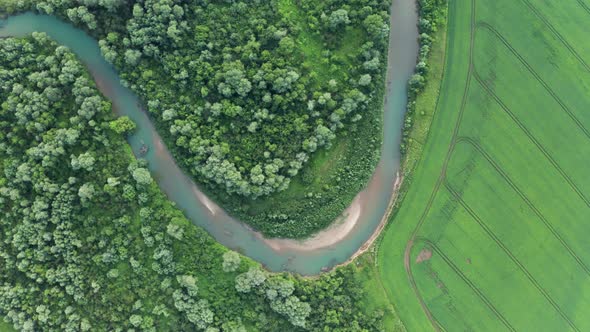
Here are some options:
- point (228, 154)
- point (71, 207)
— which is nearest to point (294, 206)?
point (228, 154)

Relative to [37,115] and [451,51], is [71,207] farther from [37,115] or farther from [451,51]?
[451,51]

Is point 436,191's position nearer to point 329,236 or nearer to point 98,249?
point 329,236

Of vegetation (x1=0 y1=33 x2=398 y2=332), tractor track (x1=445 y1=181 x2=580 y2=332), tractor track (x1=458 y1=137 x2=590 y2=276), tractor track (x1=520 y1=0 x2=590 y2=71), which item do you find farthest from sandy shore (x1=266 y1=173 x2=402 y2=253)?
tractor track (x1=520 y1=0 x2=590 y2=71)

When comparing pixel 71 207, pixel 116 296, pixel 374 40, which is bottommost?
pixel 116 296

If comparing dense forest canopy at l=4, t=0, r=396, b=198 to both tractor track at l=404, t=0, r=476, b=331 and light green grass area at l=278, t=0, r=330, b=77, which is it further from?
tractor track at l=404, t=0, r=476, b=331

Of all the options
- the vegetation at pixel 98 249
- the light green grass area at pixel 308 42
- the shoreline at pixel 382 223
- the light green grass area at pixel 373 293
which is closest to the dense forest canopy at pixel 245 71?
the light green grass area at pixel 308 42

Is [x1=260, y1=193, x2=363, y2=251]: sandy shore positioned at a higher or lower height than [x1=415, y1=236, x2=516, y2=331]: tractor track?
lower

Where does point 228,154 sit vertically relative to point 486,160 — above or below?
below

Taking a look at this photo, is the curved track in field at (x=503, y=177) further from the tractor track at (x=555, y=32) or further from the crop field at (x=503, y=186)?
the crop field at (x=503, y=186)
